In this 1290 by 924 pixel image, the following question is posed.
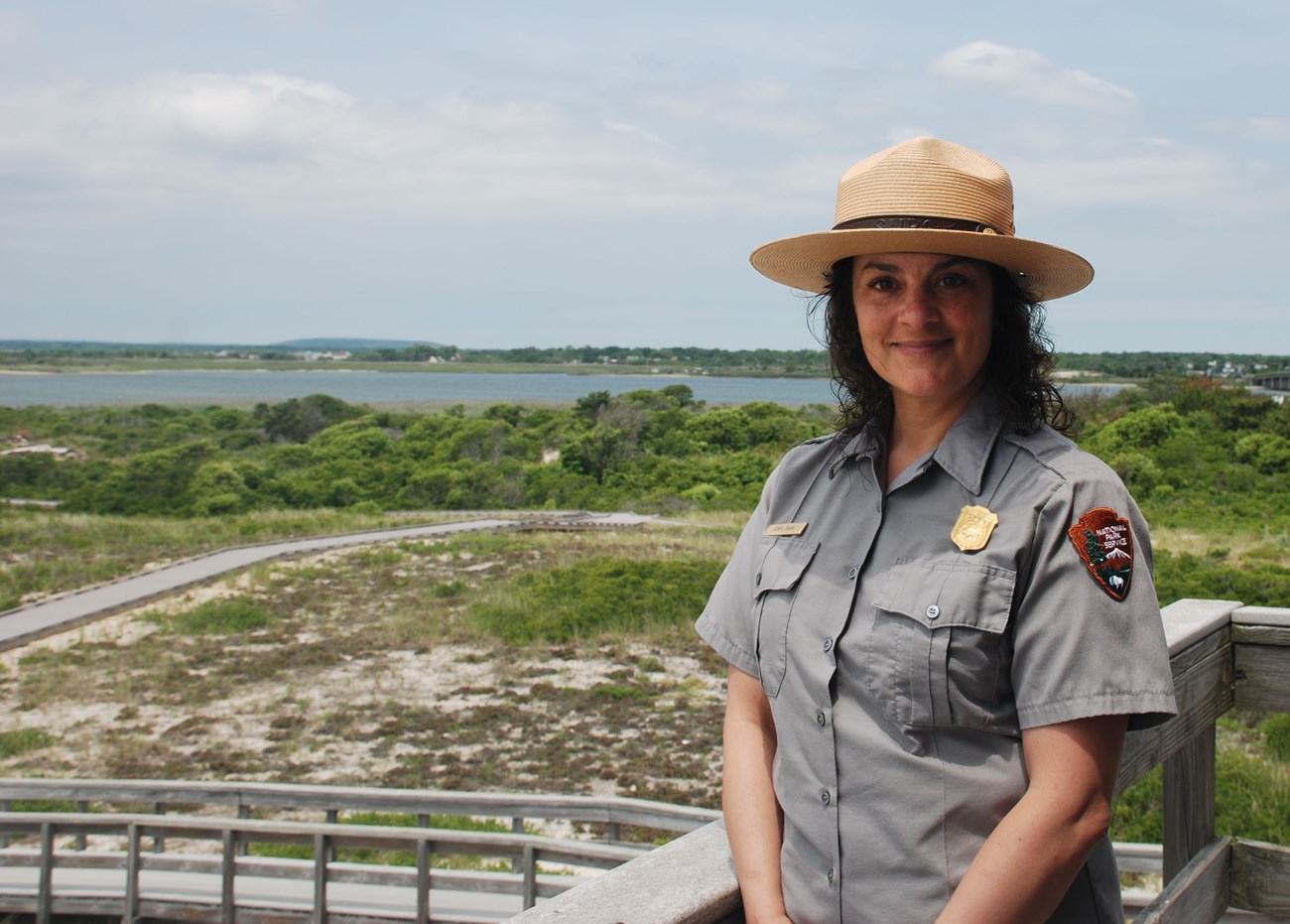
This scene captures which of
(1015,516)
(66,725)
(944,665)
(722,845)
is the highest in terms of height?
(1015,516)

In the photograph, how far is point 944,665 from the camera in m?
1.18

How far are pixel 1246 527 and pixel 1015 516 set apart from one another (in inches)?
1017

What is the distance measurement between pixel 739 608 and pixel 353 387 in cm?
15839

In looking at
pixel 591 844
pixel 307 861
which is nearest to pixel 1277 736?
pixel 591 844

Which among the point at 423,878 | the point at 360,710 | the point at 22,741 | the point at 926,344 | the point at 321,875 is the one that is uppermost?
the point at 926,344

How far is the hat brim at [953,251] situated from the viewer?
1339 mm

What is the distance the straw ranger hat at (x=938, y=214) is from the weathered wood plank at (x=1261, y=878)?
115cm

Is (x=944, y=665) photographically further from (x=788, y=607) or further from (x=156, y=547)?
(x=156, y=547)

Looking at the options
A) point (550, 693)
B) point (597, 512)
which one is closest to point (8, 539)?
point (597, 512)

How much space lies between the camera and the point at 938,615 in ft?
3.96

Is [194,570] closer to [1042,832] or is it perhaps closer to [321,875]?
[321,875]

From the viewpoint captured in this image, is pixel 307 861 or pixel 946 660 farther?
pixel 307 861

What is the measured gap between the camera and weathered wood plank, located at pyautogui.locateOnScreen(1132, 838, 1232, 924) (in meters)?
1.73

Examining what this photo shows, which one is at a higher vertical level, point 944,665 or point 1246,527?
point 944,665
